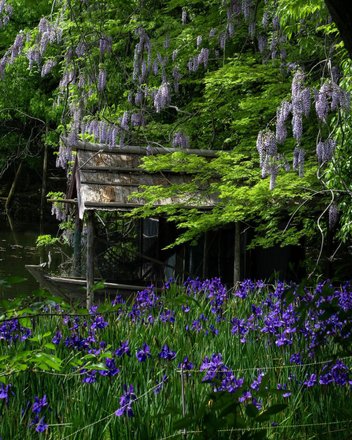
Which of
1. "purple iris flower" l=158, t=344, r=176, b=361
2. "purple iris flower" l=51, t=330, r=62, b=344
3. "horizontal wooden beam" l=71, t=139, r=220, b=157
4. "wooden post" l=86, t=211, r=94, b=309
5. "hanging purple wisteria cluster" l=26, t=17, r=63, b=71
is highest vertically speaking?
"hanging purple wisteria cluster" l=26, t=17, r=63, b=71

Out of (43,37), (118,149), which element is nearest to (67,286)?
(118,149)

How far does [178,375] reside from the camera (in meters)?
4.00

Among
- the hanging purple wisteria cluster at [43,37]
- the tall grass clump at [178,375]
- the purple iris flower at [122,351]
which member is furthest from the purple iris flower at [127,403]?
the hanging purple wisteria cluster at [43,37]

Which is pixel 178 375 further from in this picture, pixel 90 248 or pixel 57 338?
pixel 90 248

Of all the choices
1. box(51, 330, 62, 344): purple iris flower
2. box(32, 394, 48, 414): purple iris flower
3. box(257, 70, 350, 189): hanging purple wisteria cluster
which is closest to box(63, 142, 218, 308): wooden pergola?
Answer: box(257, 70, 350, 189): hanging purple wisteria cluster

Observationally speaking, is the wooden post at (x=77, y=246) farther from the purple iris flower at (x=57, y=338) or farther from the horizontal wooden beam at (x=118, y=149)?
the purple iris flower at (x=57, y=338)

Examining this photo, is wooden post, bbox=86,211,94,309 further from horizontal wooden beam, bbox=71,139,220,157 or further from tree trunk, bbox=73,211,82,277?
tree trunk, bbox=73,211,82,277

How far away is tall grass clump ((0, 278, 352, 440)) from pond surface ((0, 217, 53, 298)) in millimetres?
11320

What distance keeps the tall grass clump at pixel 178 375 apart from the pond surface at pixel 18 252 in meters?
11.3

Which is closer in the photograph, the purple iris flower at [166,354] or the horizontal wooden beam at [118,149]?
the purple iris flower at [166,354]

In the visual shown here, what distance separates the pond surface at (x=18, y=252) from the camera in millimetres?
17797

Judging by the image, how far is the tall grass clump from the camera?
10.7ft

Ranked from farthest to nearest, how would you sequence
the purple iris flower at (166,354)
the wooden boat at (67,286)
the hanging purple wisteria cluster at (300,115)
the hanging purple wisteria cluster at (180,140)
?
1. the hanging purple wisteria cluster at (180,140)
2. the wooden boat at (67,286)
3. the hanging purple wisteria cluster at (300,115)
4. the purple iris flower at (166,354)

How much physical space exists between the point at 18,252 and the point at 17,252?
0.03 metres
